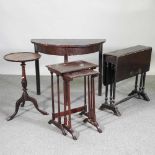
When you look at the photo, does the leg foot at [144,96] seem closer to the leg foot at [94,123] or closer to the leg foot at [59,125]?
the leg foot at [94,123]

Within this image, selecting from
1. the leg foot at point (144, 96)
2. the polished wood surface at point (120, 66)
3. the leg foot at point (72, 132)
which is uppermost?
the polished wood surface at point (120, 66)

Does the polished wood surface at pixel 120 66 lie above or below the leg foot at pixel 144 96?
above

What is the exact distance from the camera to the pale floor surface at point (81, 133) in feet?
7.57

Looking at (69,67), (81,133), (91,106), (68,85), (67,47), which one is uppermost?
(67,47)

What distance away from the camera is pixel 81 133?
2584 mm

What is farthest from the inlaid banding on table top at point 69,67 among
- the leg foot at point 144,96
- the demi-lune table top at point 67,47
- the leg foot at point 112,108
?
the leg foot at point 144,96

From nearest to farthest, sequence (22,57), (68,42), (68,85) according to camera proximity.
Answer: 1. (68,85)
2. (22,57)
3. (68,42)

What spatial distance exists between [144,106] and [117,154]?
3.62ft

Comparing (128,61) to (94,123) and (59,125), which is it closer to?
(94,123)

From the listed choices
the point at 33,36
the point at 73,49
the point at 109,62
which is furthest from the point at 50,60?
the point at 109,62

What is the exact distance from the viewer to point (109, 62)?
114 inches

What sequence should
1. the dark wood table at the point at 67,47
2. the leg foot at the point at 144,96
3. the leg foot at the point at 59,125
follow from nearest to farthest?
1. the leg foot at the point at 59,125
2. the dark wood table at the point at 67,47
3. the leg foot at the point at 144,96

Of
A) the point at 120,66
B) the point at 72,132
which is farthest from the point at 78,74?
the point at 120,66

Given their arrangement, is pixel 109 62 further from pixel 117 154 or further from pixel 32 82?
pixel 32 82
